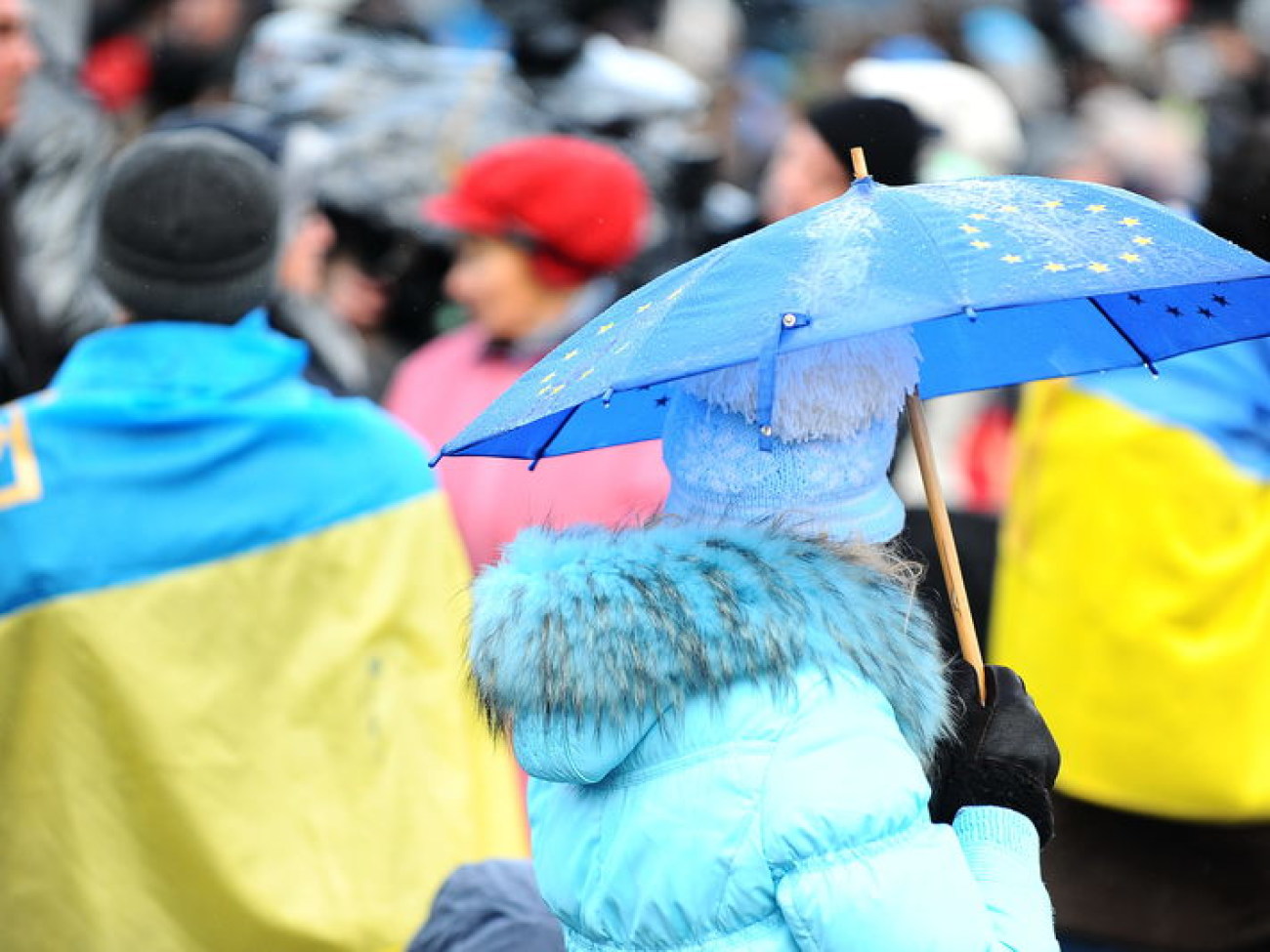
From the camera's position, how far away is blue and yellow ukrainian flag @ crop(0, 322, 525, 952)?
3533 mm

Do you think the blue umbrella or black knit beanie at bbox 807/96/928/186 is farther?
black knit beanie at bbox 807/96/928/186

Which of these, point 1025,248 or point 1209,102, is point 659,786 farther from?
point 1209,102

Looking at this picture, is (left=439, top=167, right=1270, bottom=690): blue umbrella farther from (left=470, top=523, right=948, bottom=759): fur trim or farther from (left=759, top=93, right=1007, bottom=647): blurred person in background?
(left=759, top=93, right=1007, bottom=647): blurred person in background

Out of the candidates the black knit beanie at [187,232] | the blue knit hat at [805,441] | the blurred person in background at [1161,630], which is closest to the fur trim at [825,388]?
the blue knit hat at [805,441]

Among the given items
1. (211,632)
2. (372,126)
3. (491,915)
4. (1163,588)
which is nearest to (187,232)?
(211,632)

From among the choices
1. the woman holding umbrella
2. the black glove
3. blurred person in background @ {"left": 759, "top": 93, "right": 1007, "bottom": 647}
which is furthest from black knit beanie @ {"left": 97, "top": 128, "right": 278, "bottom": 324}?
the black glove

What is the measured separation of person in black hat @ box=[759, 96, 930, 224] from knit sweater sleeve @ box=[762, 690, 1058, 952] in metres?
3.18

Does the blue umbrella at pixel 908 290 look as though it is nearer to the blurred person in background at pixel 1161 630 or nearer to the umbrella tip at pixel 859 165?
the umbrella tip at pixel 859 165

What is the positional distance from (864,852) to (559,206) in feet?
11.0

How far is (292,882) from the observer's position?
3.67 meters

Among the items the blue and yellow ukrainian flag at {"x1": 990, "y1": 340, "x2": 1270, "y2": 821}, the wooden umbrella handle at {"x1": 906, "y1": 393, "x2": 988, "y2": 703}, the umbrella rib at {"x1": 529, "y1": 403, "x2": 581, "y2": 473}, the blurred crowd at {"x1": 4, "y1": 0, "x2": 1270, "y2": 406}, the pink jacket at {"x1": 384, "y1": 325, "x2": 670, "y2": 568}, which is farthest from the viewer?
the blurred crowd at {"x1": 4, "y1": 0, "x2": 1270, "y2": 406}

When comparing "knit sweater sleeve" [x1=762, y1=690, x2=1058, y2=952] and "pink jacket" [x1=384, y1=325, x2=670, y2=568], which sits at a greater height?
"knit sweater sleeve" [x1=762, y1=690, x2=1058, y2=952]

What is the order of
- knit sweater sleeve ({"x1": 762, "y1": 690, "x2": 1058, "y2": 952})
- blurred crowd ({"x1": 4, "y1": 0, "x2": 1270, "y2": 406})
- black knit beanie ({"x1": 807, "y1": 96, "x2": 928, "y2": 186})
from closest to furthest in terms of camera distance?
knit sweater sleeve ({"x1": 762, "y1": 690, "x2": 1058, "y2": 952})
black knit beanie ({"x1": 807, "y1": 96, "x2": 928, "y2": 186})
blurred crowd ({"x1": 4, "y1": 0, "x2": 1270, "y2": 406})

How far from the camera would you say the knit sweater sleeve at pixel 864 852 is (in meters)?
2.03
